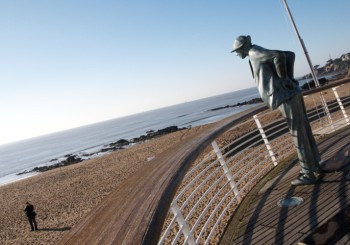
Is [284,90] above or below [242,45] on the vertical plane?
below

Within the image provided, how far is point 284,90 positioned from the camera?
3.31 meters

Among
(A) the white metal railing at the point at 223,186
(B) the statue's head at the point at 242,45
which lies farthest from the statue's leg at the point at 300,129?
(B) the statue's head at the point at 242,45

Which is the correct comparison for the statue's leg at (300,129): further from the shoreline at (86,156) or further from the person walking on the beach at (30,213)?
the shoreline at (86,156)

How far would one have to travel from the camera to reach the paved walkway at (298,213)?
212 cm

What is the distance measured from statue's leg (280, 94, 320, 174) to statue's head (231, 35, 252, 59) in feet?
2.55

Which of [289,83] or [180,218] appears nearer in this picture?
[180,218]

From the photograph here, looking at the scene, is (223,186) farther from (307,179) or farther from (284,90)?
(284,90)

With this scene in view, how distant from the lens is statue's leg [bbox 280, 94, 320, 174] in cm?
337

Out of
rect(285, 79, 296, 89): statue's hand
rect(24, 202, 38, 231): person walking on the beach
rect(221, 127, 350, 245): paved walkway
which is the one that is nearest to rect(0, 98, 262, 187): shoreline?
rect(24, 202, 38, 231): person walking on the beach

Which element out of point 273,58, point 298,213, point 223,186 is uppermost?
point 273,58

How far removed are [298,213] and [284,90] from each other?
136 centimetres

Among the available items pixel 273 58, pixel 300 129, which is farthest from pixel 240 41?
pixel 300 129

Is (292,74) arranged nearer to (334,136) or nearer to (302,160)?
(302,160)

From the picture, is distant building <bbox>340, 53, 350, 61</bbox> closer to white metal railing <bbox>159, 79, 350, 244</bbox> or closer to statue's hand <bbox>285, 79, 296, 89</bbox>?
white metal railing <bbox>159, 79, 350, 244</bbox>
